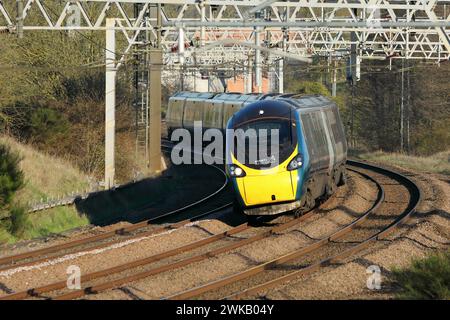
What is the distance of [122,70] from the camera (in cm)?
3638

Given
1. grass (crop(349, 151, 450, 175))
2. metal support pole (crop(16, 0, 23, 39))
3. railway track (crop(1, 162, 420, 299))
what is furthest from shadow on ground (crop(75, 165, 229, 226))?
grass (crop(349, 151, 450, 175))

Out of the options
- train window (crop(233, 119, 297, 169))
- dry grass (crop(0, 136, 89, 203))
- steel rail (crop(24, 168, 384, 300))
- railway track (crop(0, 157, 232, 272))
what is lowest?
railway track (crop(0, 157, 232, 272))

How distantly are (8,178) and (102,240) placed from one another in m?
3.32

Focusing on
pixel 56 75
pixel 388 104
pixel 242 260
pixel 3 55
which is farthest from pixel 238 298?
pixel 388 104

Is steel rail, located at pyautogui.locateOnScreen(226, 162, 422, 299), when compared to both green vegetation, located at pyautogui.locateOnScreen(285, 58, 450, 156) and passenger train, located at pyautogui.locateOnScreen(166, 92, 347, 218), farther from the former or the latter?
green vegetation, located at pyautogui.locateOnScreen(285, 58, 450, 156)

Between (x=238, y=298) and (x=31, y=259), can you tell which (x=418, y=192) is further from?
(x=238, y=298)

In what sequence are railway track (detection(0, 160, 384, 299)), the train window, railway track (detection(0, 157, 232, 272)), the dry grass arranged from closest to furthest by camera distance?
1. railway track (detection(0, 160, 384, 299))
2. railway track (detection(0, 157, 232, 272))
3. the train window
4. the dry grass

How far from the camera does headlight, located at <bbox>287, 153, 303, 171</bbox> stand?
18828 millimetres

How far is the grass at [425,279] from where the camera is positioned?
1194cm

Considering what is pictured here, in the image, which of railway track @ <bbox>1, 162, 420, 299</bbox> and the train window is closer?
railway track @ <bbox>1, 162, 420, 299</bbox>

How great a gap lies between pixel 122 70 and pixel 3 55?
9.77 metres

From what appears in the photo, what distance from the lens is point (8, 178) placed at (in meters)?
21.0

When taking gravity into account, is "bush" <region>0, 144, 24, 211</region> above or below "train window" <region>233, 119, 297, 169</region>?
below

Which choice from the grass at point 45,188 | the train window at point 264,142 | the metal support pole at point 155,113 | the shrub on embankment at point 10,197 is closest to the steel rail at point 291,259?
the train window at point 264,142
